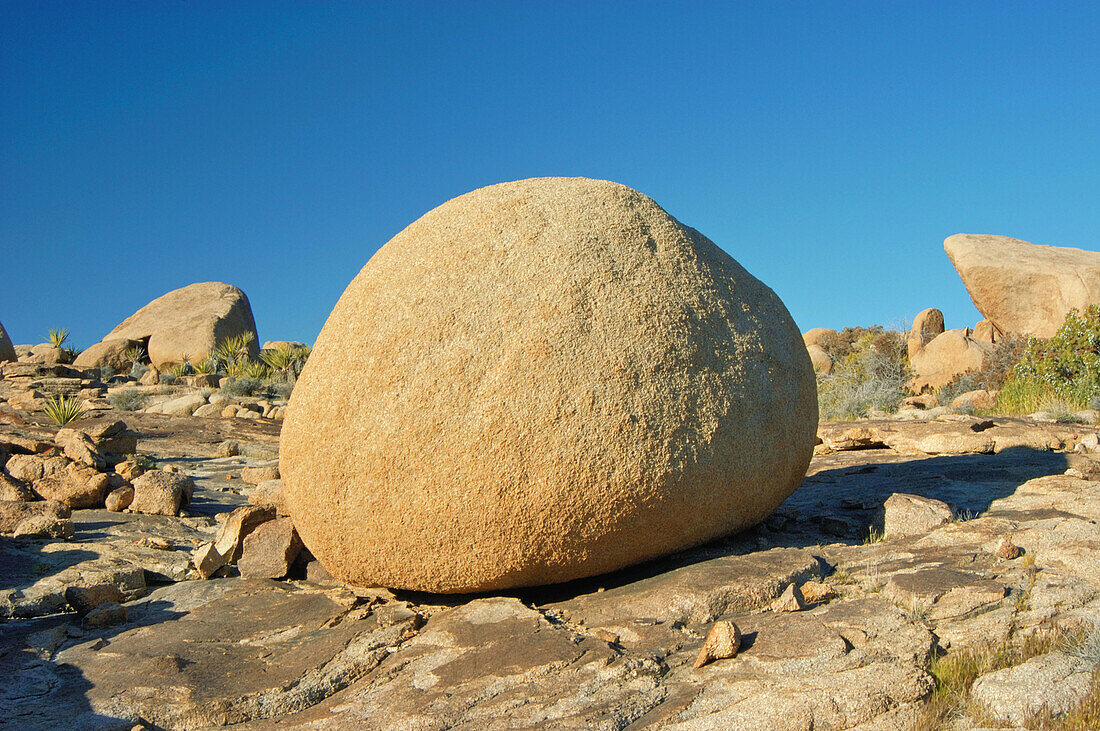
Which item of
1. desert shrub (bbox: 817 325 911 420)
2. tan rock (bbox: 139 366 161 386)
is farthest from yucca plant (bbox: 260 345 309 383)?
desert shrub (bbox: 817 325 911 420)

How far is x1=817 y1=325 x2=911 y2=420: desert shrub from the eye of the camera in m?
12.9

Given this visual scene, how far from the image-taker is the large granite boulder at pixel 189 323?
1962 centimetres

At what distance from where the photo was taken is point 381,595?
159 inches

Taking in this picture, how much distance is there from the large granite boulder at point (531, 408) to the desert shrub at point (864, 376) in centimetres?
622

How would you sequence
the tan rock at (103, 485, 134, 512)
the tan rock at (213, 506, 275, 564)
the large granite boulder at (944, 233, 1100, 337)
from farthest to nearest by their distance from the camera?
the large granite boulder at (944, 233, 1100, 337), the tan rock at (103, 485, 134, 512), the tan rock at (213, 506, 275, 564)

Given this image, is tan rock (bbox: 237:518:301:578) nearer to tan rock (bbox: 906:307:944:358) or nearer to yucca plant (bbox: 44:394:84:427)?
yucca plant (bbox: 44:394:84:427)

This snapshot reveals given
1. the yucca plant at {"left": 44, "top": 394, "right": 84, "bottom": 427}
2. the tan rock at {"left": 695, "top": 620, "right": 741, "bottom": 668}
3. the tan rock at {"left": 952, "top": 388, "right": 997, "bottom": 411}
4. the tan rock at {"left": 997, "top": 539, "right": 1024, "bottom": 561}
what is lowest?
the tan rock at {"left": 695, "top": 620, "right": 741, "bottom": 668}

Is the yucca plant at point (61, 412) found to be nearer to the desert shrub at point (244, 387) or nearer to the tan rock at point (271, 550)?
the desert shrub at point (244, 387)

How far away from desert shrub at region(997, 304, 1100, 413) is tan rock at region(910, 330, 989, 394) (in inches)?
190

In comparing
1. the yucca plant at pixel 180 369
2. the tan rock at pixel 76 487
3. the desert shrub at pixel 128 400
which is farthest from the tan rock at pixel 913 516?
the yucca plant at pixel 180 369

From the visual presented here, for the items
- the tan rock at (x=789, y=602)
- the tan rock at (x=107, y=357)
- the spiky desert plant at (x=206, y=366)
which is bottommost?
the tan rock at (x=789, y=602)

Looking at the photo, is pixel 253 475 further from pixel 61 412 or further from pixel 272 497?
pixel 61 412

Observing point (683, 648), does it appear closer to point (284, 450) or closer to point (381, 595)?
point (381, 595)

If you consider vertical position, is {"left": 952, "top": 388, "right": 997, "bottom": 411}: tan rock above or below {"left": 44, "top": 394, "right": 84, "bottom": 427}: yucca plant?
below
